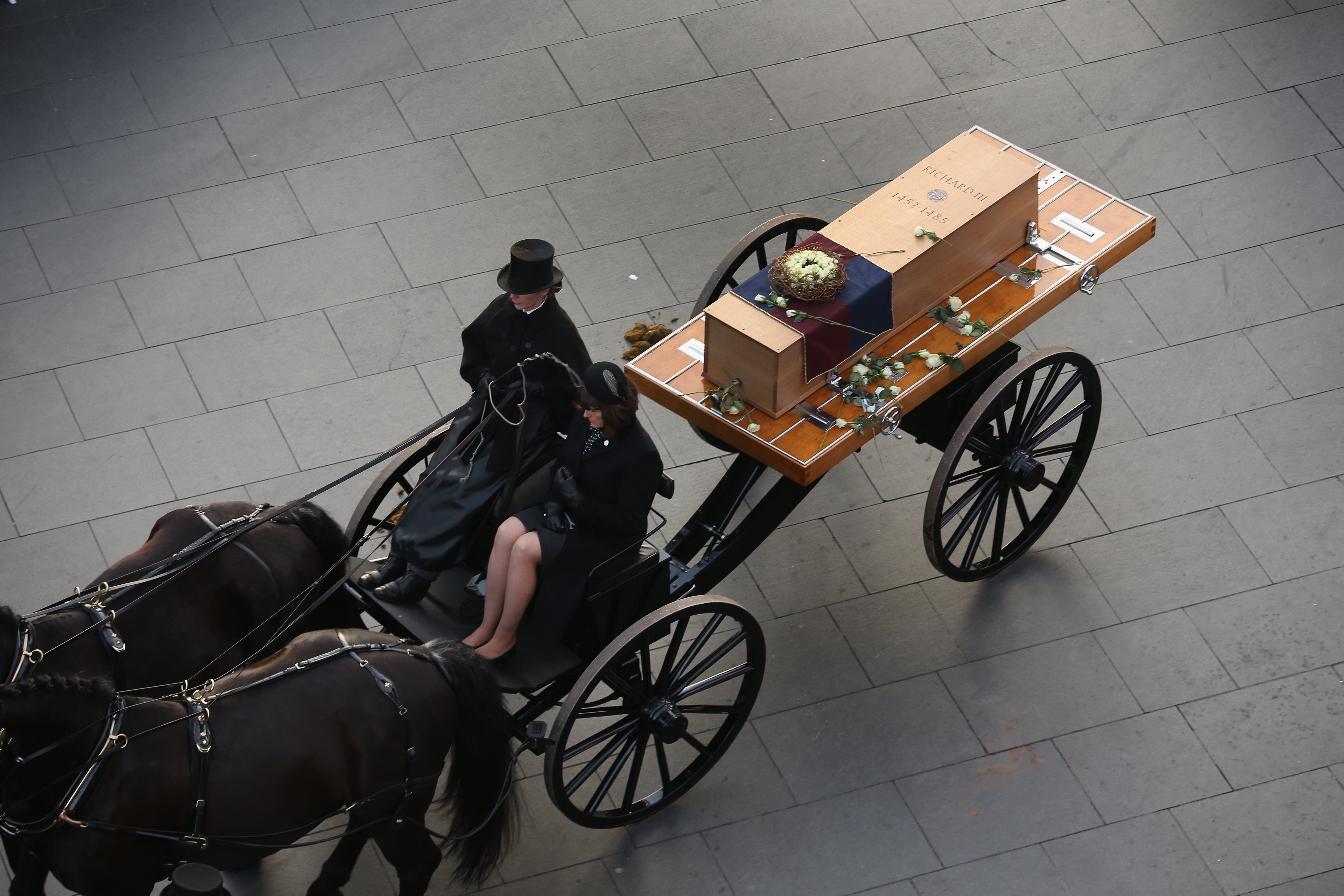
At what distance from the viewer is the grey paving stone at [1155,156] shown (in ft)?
24.2

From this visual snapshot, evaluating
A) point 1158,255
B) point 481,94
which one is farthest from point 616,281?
point 1158,255

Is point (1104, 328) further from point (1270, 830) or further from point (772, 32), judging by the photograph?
point (772, 32)

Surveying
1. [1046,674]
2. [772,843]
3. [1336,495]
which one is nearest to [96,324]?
[772,843]

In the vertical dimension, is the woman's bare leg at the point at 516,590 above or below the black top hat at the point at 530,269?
below

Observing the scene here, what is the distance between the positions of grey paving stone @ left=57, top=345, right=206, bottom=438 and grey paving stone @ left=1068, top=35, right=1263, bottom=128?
503 centimetres

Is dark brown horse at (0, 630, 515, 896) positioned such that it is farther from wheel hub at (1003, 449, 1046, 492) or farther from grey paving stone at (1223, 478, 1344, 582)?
grey paving stone at (1223, 478, 1344, 582)

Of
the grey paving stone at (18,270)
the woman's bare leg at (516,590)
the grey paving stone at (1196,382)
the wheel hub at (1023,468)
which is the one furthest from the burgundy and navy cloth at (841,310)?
the grey paving stone at (18,270)

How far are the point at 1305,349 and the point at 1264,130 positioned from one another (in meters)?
1.58

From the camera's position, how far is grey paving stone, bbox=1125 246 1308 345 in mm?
6773

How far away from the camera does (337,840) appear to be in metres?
4.65

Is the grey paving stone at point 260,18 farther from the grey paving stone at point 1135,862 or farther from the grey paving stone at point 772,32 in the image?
the grey paving stone at point 1135,862

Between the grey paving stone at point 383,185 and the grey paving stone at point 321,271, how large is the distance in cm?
12

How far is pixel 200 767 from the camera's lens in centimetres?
396

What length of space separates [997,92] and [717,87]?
157 cm
